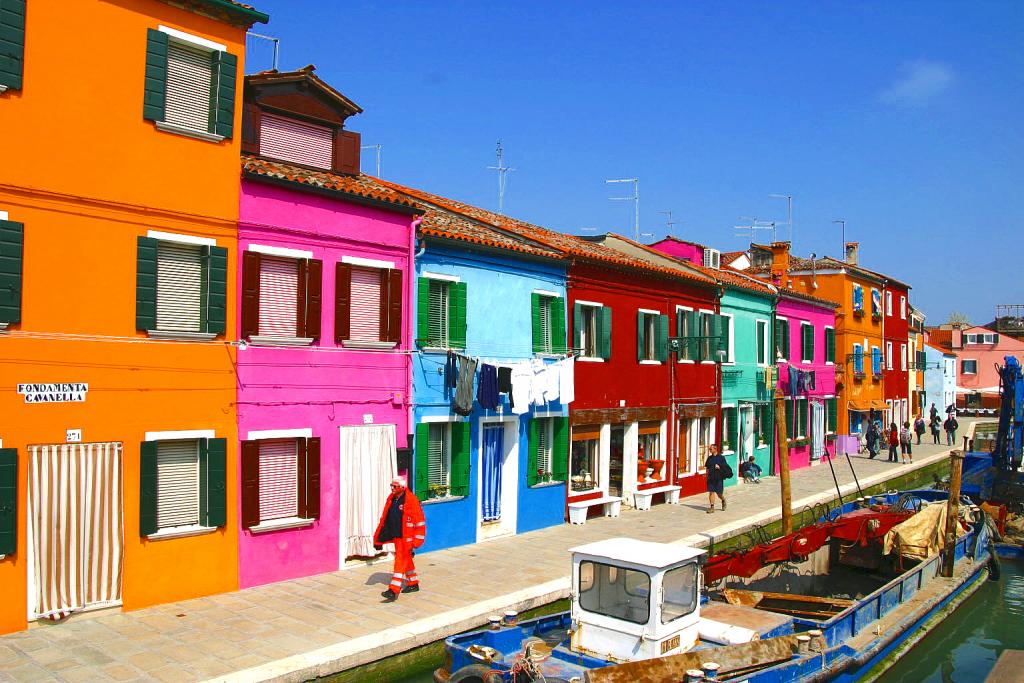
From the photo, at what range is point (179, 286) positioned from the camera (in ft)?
41.5

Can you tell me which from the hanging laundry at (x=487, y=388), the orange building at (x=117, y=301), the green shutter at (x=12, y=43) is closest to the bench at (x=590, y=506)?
the hanging laundry at (x=487, y=388)

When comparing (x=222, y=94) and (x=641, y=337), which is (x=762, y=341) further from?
(x=222, y=94)

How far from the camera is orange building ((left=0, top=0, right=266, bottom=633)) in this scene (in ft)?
35.8

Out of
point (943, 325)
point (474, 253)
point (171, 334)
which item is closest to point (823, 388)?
point (474, 253)

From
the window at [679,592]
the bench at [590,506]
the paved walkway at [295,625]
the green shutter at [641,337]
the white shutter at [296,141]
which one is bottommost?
the paved walkway at [295,625]

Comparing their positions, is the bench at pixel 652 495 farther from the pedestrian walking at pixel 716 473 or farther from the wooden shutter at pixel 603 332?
the wooden shutter at pixel 603 332

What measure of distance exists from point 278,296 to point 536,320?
6.65m

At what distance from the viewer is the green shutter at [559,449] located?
19.0 meters

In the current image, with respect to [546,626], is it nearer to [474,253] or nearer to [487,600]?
[487,600]

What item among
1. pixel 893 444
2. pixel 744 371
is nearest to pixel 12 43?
pixel 744 371

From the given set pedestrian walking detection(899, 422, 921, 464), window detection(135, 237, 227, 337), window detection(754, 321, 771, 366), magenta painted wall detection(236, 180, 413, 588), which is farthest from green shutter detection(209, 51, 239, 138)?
pedestrian walking detection(899, 422, 921, 464)

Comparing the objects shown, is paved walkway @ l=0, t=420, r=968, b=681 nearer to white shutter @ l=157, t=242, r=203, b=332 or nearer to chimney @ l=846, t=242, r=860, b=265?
white shutter @ l=157, t=242, r=203, b=332

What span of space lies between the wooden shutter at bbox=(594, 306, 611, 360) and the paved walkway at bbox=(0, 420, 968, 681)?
536cm

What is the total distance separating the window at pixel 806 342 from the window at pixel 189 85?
25523 mm
